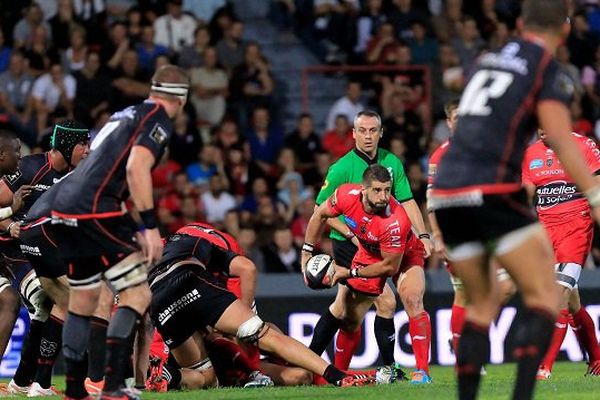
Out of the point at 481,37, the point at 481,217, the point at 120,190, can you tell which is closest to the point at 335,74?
the point at 481,37

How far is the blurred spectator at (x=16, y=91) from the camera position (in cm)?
1858

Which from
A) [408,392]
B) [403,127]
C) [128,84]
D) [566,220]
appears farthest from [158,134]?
[403,127]

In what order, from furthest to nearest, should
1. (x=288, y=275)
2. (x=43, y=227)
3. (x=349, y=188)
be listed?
(x=288, y=275) → (x=349, y=188) → (x=43, y=227)

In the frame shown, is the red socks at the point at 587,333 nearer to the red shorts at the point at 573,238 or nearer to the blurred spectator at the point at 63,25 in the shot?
the red shorts at the point at 573,238

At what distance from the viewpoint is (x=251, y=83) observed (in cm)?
1983

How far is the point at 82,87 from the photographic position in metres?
18.7

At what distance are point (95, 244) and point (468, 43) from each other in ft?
40.2

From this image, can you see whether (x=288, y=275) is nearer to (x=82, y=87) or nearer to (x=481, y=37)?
(x=82, y=87)

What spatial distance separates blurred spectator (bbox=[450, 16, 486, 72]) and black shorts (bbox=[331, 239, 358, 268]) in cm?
776

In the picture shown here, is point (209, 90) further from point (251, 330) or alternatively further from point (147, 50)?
point (251, 330)

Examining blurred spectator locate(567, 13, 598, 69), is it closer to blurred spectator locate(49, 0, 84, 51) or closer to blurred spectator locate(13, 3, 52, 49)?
blurred spectator locate(49, 0, 84, 51)

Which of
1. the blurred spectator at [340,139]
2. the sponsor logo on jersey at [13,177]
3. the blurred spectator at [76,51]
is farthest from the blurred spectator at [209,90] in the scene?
the sponsor logo on jersey at [13,177]

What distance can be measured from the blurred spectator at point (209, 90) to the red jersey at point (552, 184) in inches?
314

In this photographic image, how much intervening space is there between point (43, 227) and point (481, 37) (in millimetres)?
11569
